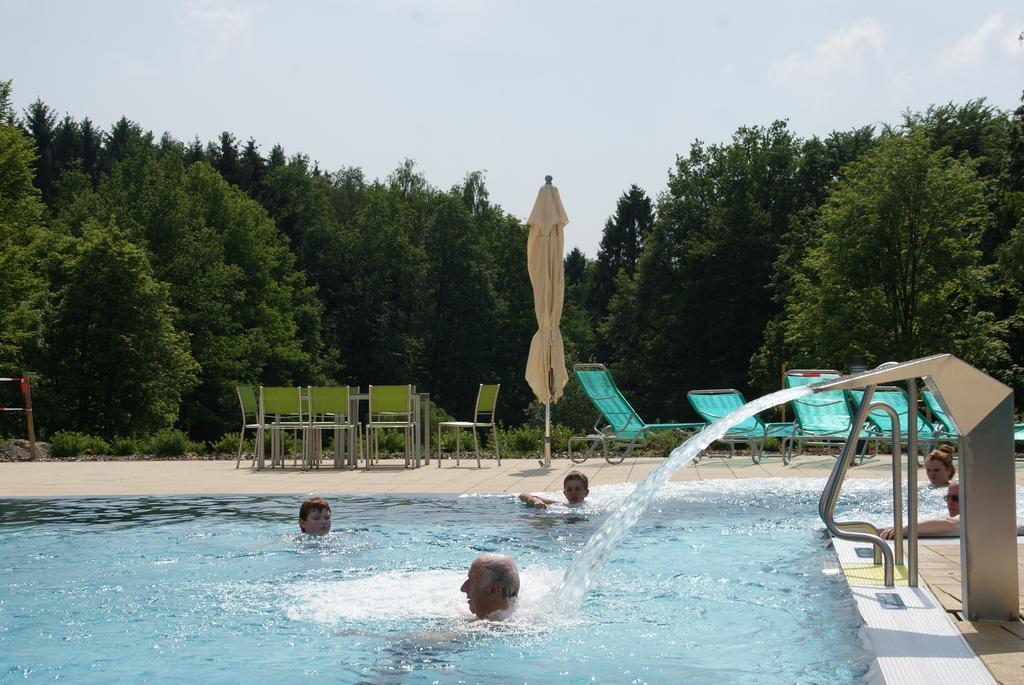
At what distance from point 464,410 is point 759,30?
3913 cm

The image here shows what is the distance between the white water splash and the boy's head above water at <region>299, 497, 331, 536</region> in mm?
1882

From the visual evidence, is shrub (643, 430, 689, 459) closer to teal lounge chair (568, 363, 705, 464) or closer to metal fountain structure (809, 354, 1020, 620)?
teal lounge chair (568, 363, 705, 464)

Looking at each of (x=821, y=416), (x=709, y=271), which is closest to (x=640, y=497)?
(x=821, y=416)

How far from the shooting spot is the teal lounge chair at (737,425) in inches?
491

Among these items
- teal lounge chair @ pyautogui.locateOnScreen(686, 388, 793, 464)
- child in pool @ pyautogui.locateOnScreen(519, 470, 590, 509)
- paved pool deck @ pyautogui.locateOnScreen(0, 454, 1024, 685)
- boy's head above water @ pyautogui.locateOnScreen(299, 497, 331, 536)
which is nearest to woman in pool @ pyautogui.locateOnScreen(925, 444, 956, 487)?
paved pool deck @ pyautogui.locateOnScreen(0, 454, 1024, 685)

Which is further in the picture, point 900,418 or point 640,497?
point 900,418

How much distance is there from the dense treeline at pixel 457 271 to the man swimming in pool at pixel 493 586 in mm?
23351

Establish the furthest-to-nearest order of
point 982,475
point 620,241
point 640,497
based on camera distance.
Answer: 1. point 620,241
2. point 640,497
3. point 982,475

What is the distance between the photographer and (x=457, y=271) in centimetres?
5072

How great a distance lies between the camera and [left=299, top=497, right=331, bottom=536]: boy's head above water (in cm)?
709

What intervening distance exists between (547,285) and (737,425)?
2.81 metres

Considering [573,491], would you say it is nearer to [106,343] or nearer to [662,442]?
[662,442]

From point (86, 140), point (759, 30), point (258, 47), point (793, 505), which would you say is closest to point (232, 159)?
point (86, 140)

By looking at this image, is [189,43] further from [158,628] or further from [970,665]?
[970,665]
